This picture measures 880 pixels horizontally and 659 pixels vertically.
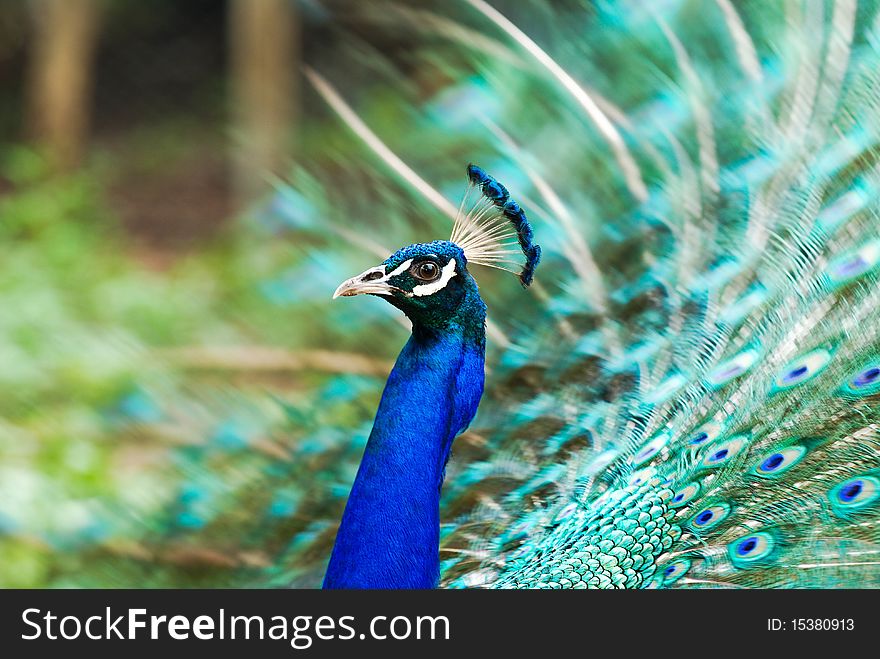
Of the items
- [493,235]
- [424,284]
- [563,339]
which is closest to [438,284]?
[424,284]

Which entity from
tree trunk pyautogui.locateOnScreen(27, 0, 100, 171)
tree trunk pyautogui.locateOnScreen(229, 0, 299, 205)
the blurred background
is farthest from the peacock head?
tree trunk pyautogui.locateOnScreen(27, 0, 100, 171)

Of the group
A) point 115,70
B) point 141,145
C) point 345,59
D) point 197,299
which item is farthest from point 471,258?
point 115,70

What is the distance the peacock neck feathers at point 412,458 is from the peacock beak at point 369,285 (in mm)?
68

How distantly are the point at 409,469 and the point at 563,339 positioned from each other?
1.53 feet

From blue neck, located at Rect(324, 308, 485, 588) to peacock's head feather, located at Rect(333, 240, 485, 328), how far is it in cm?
2

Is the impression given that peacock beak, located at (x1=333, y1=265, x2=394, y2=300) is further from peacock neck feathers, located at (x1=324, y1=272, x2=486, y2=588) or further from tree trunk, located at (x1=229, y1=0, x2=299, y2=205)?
tree trunk, located at (x1=229, y1=0, x2=299, y2=205)

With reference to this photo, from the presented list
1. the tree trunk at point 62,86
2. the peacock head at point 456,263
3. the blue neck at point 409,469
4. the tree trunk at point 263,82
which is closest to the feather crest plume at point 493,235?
the peacock head at point 456,263

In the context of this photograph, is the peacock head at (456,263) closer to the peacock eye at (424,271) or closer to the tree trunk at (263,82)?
the peacock eye at (424,271)

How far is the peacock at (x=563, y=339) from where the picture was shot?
147cm

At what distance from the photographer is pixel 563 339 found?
5.66 feet

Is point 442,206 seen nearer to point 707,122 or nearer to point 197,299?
point 707,122

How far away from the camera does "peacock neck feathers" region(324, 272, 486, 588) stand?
135cm
